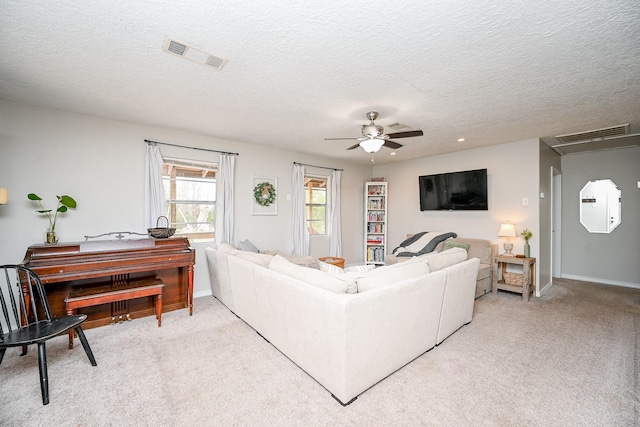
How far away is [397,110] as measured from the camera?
3.21 meters

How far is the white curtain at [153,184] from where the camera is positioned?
383 cm

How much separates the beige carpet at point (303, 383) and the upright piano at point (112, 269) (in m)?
0.32

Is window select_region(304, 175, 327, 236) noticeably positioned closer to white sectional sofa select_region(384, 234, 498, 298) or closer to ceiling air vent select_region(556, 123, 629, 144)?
white sectional sofa select_region(384, 234, 498, 298)

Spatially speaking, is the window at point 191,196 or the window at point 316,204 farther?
the window at point 316,204

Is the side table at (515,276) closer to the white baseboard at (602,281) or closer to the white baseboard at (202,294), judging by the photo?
the white baseboard at (602,281)

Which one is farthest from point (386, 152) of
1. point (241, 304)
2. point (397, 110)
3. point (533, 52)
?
point (241, 304)

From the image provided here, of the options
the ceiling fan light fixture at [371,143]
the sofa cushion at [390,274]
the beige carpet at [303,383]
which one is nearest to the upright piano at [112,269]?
the beige carpet at [303,383]

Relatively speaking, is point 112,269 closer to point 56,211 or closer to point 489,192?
point 56,211

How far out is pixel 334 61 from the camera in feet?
7.14

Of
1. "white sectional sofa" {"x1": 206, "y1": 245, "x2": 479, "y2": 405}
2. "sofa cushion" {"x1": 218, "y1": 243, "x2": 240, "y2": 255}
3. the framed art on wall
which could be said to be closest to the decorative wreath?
the framed art on wall

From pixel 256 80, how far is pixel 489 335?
3501 mm

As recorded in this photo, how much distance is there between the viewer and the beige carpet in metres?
1.78

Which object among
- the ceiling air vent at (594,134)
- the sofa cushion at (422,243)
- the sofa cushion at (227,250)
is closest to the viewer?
the sofa cushion at (227,250)

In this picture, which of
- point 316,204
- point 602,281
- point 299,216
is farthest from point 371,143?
point 602,281
